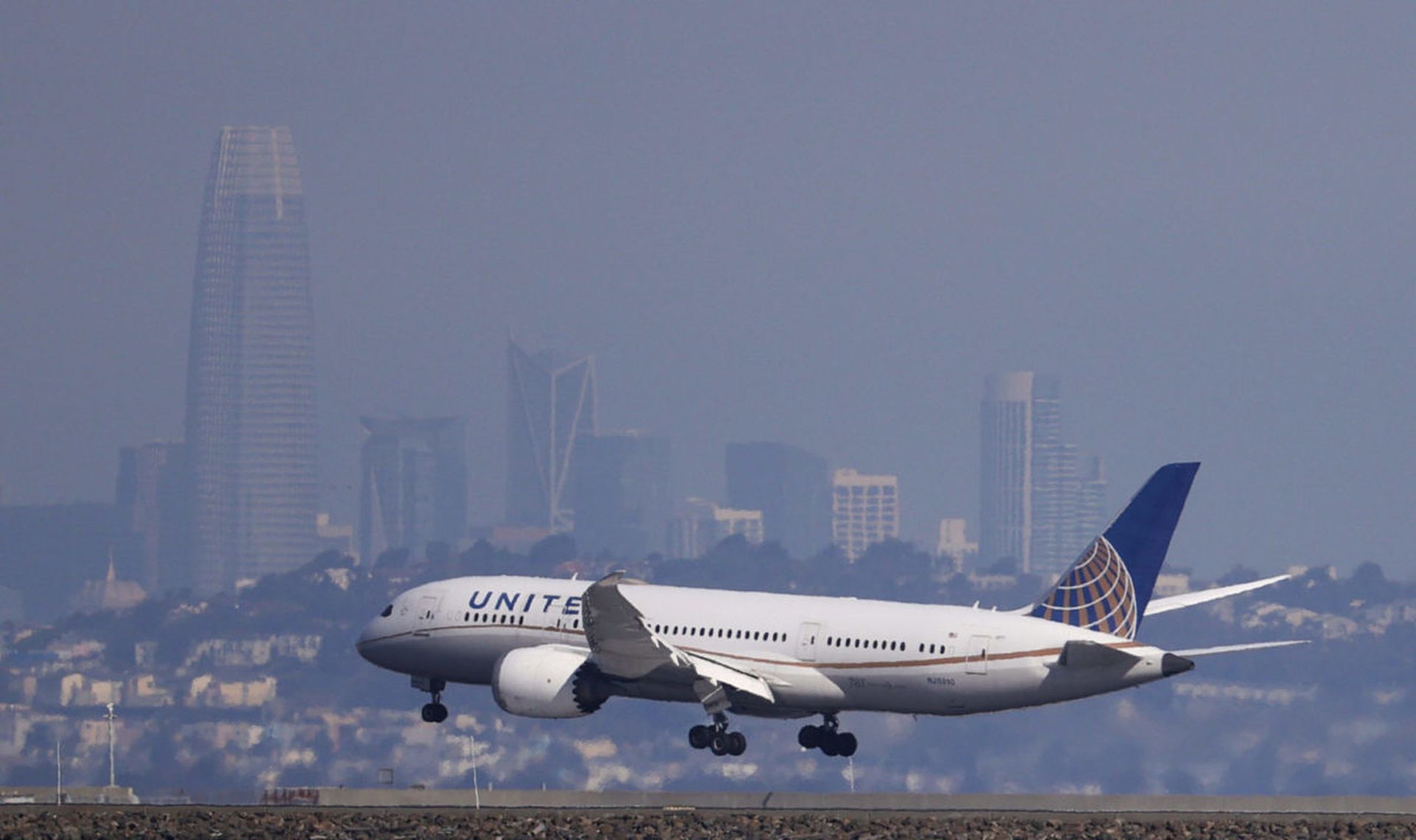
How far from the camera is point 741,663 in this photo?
79250 mm

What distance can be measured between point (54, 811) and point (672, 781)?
131151mm

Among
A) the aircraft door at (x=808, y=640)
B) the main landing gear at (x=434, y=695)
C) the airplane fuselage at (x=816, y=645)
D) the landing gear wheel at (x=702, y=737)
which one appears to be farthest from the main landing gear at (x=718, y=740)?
the main landing gear at (x=434, y=695)

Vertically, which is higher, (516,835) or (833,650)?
(833,650)

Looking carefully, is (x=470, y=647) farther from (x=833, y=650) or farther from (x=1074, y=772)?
(x=1074, y=772)

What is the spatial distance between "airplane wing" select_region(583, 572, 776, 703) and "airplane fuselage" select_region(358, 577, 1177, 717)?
1.32 ft

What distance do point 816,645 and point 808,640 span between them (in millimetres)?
358

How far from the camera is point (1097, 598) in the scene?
78.9 meters

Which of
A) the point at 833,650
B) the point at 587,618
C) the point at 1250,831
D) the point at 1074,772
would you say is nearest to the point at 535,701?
the point at 587,618

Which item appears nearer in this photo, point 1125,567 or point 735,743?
point 735,743

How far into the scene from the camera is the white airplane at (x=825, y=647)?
75.9 metres

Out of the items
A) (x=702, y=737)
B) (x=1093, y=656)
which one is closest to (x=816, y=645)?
(x=702, y=737)

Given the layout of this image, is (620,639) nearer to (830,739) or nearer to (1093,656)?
(830,739)

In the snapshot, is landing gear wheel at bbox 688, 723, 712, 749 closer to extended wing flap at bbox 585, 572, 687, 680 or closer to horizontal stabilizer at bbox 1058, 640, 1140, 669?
extended wing flap at bbox 585, 572, 687, 680

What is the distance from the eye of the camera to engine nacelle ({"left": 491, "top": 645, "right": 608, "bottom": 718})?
79250 millimetres
